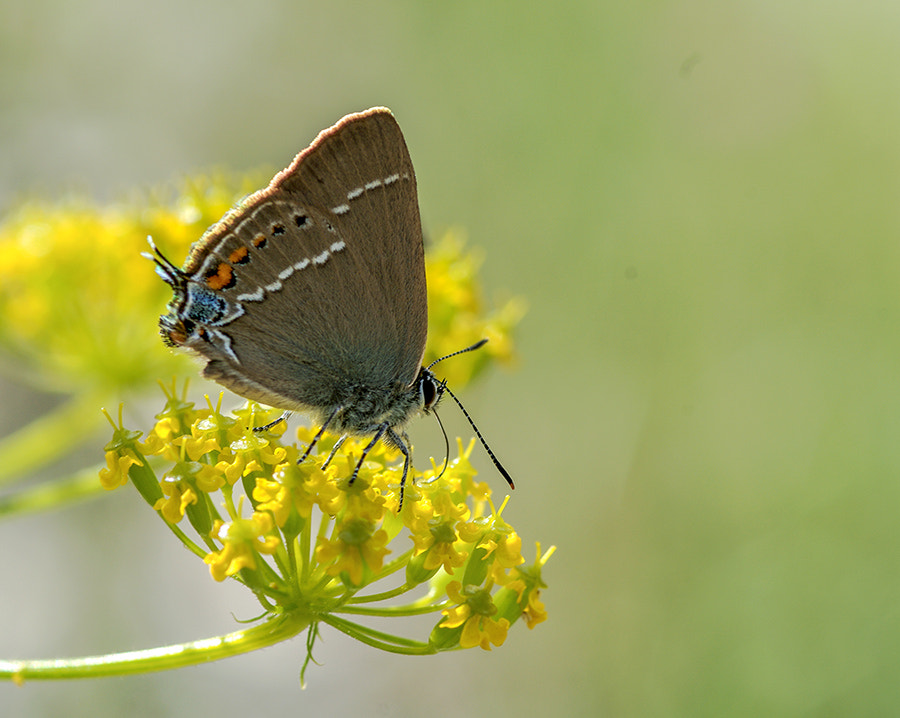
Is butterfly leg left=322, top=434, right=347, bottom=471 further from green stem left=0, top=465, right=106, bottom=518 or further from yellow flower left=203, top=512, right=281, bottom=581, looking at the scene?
green stem left=0, top=465, right=106, bottom=518

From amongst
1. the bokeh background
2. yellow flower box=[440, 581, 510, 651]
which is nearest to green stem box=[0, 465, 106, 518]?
yellow flower box=[440, 581, 510, 651]

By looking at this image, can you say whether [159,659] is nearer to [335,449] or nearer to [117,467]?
[117,467]

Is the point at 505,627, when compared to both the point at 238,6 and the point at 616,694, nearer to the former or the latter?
the point at 616,694

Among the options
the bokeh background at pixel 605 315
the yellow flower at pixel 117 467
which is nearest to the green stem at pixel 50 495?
the yellow flower at pixel 117 467

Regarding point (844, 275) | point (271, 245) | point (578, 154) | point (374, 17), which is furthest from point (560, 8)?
point (271, 245)

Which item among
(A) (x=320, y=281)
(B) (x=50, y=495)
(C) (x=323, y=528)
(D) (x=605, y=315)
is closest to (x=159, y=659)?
(C) (x=323, y=528)

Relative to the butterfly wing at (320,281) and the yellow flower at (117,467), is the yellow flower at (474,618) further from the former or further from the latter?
the yellow flower at (117,467)

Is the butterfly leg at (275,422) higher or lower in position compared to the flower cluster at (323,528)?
higher

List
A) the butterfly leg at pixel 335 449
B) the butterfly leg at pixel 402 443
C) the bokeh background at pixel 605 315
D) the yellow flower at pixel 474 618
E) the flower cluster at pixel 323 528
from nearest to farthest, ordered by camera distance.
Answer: the flower cluster at pixel 323 528, the yellow flower at pixel 474 618, the butterfly leg at pixel 335 449, the butterfly leg at pixel 402 443, the bokeh background at pixel 605 315
